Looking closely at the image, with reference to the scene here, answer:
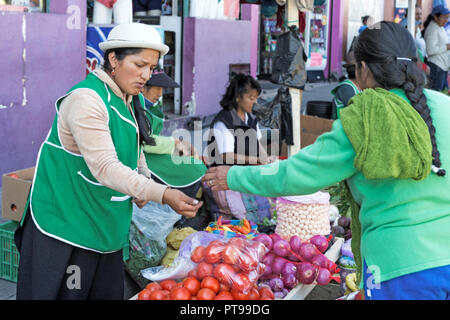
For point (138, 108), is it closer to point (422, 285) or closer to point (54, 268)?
point (54, 268)

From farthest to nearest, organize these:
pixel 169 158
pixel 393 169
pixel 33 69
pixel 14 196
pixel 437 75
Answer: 1. pixel 437 75
2. pixel 33 69
3. pixel 169 158
4. pixel 14 196
5. pixel 393 169

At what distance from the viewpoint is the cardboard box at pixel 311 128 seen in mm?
6430

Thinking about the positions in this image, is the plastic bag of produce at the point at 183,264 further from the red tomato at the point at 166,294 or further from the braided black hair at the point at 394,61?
the braided black hair at the point at 394,61

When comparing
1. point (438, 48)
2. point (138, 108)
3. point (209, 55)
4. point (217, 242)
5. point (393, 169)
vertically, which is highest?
point (438, 48)

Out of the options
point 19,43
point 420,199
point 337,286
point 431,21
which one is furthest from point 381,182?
point 431,21

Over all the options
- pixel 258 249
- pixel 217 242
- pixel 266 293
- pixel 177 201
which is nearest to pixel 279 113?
pixel 258 249

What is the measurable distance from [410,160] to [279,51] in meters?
5.02

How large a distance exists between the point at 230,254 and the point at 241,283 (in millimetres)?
158

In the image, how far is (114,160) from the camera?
90.9 inches

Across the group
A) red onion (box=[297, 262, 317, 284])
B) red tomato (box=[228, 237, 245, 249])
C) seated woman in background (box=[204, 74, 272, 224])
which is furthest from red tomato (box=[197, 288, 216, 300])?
seated woman in background (box=[204, 74, 272, 224])

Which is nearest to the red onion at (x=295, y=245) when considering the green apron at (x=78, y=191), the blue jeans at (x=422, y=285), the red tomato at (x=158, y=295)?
the red tomato at (x=158, y=295)

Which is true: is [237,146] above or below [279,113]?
below

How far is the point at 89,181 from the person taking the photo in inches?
96.0
